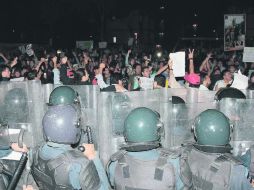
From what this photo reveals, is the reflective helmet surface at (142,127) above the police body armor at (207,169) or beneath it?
above

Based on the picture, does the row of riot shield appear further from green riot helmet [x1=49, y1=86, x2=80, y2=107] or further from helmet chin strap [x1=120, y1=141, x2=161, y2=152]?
helmet chin strap [x1=120, y1=141, x2=161, y2=152]

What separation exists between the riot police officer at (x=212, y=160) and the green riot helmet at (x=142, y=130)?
316 millimetres

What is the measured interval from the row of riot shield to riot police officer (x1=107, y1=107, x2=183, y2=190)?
1.86 m

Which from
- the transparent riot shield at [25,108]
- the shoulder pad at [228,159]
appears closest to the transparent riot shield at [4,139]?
the transparent riot shield at [25,108]

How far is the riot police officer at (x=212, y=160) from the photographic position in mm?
3551

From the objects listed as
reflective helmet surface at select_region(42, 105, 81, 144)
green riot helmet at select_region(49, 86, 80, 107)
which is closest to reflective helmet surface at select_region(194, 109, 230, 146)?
reflective helmet surface at select_region(42, 105, 81, 144)

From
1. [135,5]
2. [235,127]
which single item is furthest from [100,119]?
[135,5]

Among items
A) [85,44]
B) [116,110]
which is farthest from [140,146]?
[85,44]

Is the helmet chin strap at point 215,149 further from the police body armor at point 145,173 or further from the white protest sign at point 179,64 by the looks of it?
the white protest sign at point 179,64

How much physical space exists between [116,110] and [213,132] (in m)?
2.01

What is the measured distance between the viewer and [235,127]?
18.6 feet

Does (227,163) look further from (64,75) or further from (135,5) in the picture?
(135,5)

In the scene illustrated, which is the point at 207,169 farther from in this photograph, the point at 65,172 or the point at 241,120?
the point at 241,120

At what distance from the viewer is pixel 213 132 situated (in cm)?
378
